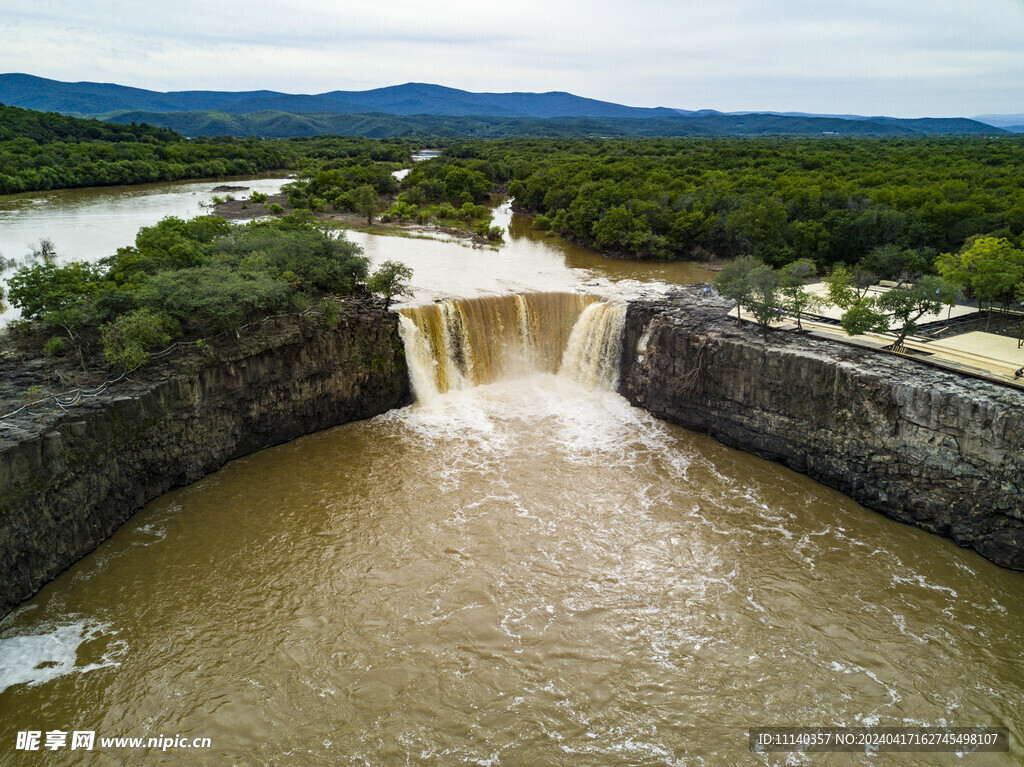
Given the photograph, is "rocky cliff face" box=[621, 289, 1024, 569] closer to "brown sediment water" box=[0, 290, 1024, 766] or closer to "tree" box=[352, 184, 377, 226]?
"brown sediment water" box=[0, 290, 1024, 766]

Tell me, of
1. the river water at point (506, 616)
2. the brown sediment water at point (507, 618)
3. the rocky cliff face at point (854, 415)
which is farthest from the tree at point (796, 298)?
the brown sediment water at point (507, 618)

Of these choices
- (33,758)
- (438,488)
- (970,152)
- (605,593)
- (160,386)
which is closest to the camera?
(33,758)

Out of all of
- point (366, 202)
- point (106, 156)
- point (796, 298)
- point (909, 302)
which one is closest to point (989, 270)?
point (909, 302)

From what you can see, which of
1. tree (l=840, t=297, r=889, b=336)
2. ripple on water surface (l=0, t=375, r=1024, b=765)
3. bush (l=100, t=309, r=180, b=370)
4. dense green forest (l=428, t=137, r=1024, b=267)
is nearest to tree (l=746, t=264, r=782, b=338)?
tree (l=840, t=297, r=889, b=336)

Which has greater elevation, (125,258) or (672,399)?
(125,258)

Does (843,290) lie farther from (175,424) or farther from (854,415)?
(175,424)

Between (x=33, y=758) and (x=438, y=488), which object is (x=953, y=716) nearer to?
(x=438, y=488)

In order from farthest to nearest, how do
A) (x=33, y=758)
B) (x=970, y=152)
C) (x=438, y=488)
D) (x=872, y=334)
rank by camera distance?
(x=970, y=152), (x=872, y=334), (x=438, y=488), (x=33, y=758)

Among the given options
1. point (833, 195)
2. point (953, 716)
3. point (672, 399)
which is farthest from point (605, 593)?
point (833, 195)
